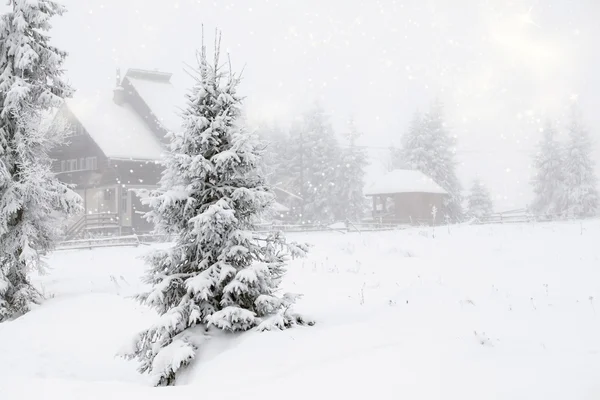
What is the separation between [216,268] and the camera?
25.1 feet

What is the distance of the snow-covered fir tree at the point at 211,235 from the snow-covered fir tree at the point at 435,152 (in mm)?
43413

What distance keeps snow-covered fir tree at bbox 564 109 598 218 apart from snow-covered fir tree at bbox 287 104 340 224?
859 inches

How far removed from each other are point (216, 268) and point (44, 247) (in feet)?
29.7

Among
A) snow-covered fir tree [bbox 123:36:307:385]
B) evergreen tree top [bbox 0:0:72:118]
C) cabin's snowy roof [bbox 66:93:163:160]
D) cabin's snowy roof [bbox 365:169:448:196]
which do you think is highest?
cabin's snowy roof [bbox 66:93:163:160]

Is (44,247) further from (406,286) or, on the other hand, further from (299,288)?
(406,286)

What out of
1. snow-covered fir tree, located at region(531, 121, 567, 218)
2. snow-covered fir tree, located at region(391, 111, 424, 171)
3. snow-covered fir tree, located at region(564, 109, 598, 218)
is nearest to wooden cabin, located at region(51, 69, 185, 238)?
snow-covered fir tree, located at region(391, 111, 424, 171)

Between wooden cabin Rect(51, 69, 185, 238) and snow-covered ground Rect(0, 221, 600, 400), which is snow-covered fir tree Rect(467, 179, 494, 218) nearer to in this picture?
wooden cabin Rect(51, 69, 185, 238)

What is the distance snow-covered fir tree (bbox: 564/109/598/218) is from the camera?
152 feet

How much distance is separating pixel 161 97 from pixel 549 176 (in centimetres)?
3726

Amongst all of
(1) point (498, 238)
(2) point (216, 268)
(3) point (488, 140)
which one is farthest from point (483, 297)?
(3) point (488, 140)

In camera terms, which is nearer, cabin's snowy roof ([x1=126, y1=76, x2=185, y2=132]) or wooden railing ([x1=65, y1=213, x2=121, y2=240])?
wooden railing ([x1=65, y1=213, x2=121, y2=240])

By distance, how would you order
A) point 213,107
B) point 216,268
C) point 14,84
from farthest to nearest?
point 14,84, point 213,107, point 216,268

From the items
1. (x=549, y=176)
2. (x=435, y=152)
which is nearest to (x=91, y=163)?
(x=435, y=152)

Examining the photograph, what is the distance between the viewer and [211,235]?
758cm
